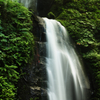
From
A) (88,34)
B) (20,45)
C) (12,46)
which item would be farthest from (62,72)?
(88,34)

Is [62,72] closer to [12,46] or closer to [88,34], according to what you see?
[12,46]

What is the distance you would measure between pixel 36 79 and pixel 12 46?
5.81 ft

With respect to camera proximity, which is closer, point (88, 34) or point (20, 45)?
point (20, 45)

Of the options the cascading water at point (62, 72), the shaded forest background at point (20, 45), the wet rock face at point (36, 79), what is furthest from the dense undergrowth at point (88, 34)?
the wet rock face at point (36, 79)

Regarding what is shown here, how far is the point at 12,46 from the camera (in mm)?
4590

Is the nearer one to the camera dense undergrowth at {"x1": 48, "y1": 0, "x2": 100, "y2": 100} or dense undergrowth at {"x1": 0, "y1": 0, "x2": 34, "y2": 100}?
dense undergrowth at {"x1": 0, "y1": 0, "x2": 34, "y2": 100}

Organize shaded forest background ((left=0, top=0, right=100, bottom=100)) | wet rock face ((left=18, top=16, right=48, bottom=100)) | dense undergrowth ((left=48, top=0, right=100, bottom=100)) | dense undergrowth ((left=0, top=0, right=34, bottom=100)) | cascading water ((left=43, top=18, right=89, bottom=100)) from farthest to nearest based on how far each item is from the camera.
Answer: dense undergrowth ((left=48, top=0, right=100, bottom=100)) < cascading water ((left=43, top=18, right=89, bottom=100)) < wet rock face ((left=18, top=16, right=48, bottom=100)) < shaded forest background ((left=0, top=0, right=100, bottom=100)) < dense undergrowth ((left=0, top=0, right=34, bottom=100))

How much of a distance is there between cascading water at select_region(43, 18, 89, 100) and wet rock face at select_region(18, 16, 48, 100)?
292mm

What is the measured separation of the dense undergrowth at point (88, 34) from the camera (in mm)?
7394

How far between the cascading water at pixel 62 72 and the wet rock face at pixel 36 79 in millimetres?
292

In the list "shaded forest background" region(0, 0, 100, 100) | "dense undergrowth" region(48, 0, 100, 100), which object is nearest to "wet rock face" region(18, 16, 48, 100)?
"shaded forest background" region(0, 0, 100, 100)

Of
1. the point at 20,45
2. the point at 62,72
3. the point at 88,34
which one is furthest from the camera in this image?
the point at 88,34

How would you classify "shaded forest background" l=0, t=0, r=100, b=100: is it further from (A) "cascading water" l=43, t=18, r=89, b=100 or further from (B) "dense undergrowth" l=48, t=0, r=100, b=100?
(A) "cascading water" l=43, t=18, r=89, b=100

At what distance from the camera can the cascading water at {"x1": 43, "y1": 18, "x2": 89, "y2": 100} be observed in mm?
5320
